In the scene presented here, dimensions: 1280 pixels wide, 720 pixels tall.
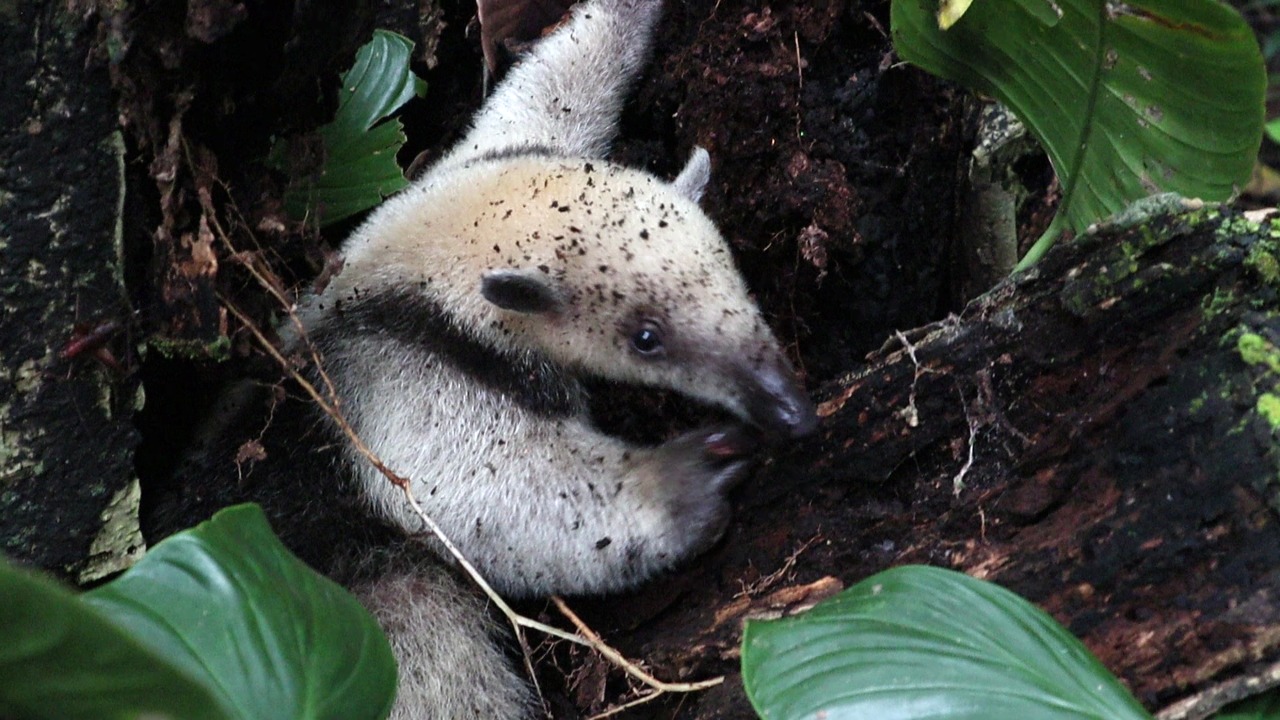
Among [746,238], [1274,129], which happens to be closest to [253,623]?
[746,238]

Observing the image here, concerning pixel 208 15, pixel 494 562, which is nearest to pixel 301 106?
pixel 208 15

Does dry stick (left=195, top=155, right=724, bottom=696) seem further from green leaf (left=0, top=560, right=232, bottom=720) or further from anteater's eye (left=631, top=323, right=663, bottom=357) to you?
green leaf (left=0, top=560, right=232, bottom=720)

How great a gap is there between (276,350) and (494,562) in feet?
2.77

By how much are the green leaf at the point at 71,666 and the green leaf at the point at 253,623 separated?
0.65 metres

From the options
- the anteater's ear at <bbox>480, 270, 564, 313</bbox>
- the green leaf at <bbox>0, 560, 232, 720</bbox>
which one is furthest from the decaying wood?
the green leaf at <bbox>0, 560, 232, 720</bbox>

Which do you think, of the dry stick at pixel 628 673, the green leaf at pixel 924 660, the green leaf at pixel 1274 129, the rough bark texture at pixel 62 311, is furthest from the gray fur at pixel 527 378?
the green leaf at pixel 1274 129

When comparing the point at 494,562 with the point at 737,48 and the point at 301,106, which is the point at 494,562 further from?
the point at 737,48

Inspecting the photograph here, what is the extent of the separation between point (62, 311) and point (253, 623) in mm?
1225

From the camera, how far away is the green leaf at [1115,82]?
233 cm

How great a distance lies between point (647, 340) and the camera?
297cm

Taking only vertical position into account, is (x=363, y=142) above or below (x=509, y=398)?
above

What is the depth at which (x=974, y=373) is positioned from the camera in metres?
2.62

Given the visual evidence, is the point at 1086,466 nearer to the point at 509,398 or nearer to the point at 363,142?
the point at 509,398

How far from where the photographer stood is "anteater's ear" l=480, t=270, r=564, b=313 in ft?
9.41
